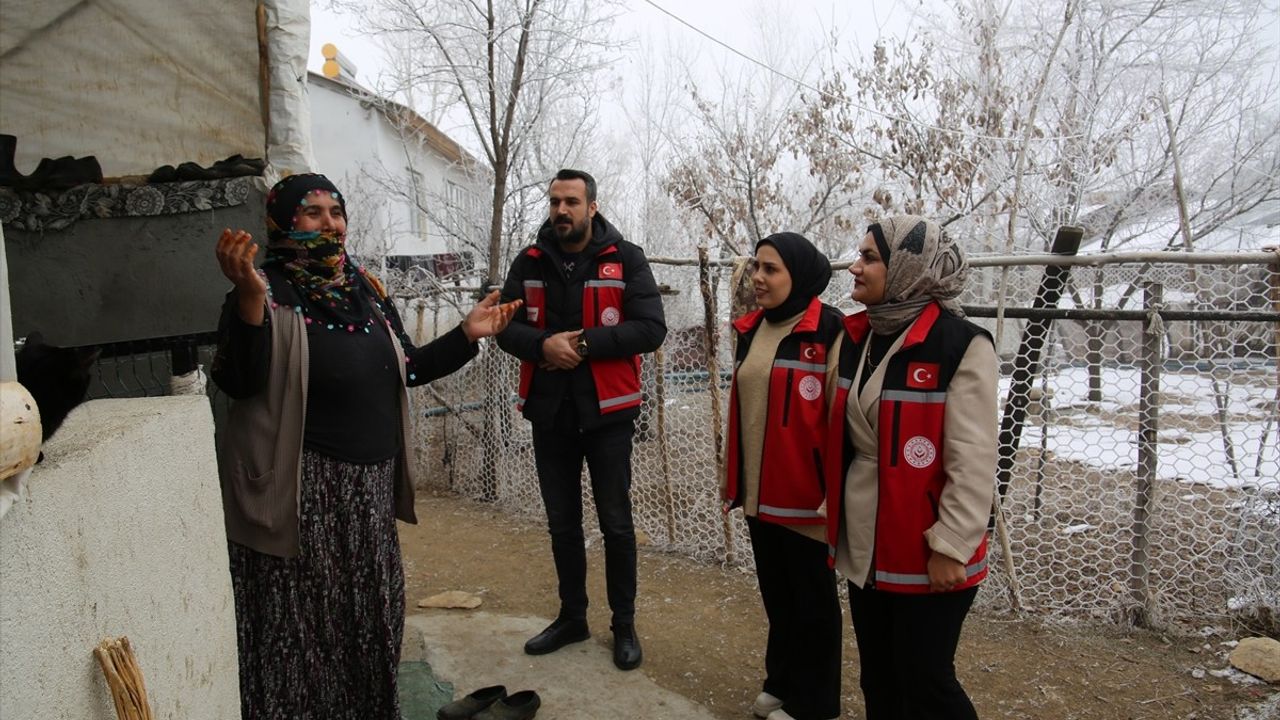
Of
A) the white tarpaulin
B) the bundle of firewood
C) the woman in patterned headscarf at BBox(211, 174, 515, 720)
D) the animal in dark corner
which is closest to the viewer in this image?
the bundle of firewood

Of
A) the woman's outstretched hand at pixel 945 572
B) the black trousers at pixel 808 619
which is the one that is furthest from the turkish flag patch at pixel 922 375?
the black trousers at pixel 808 619

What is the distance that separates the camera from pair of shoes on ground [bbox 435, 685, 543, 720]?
3033 millimetres

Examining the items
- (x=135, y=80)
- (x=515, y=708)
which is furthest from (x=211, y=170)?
(x=515, y=708)

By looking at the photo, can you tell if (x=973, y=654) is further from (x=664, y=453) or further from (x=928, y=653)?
(x=664, y=453)

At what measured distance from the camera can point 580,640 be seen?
3.79 metres

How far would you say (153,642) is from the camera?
155cm

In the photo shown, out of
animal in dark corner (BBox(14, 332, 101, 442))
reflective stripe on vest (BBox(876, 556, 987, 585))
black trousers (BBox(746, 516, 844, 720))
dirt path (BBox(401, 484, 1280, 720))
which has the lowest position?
dirt path (BBox(401, 484, 1280, 720))

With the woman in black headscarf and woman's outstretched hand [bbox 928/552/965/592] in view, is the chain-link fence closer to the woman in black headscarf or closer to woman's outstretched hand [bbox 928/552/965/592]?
the woman in black headscarf

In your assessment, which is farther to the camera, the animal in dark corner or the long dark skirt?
the long dark skirt

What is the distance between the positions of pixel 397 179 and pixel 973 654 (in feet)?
27.3

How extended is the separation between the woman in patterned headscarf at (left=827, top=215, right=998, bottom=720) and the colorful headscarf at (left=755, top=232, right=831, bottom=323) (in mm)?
454

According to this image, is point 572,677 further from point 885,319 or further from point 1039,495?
point 1039,495

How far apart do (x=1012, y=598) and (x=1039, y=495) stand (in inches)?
24.2

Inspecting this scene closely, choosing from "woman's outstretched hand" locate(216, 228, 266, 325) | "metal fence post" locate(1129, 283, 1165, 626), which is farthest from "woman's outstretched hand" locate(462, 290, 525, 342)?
"metal fence post" locate(1129, 283, 1165, 626)
